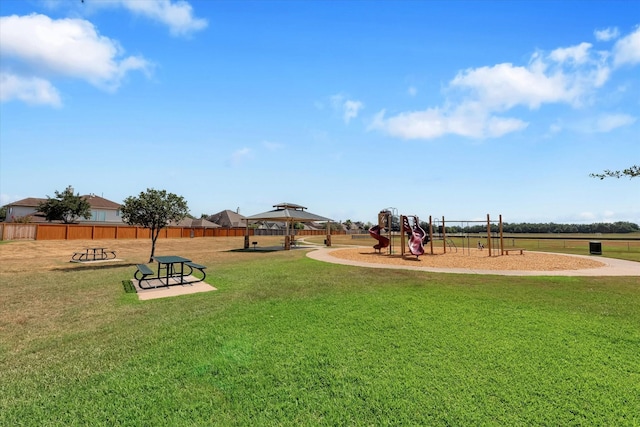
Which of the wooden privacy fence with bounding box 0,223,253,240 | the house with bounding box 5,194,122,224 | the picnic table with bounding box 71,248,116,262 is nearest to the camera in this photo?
the picnic table with bounding box 71,248,116,262

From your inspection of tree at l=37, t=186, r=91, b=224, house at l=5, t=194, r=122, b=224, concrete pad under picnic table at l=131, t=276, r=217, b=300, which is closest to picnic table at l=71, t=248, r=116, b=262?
concrete pad under picnic table at l=131, t=276, r=217, b=300

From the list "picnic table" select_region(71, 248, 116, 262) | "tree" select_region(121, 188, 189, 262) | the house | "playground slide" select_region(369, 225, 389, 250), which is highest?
the house

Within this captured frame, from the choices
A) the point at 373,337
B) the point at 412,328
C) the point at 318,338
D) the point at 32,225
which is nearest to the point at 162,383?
the point at 318,338

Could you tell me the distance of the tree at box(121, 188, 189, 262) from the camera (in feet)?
46.2

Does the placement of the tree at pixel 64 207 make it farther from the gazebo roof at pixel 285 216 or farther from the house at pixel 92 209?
the gazebo roof at pixel 285 216

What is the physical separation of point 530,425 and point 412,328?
235 cm

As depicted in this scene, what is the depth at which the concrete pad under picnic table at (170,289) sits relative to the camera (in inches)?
310

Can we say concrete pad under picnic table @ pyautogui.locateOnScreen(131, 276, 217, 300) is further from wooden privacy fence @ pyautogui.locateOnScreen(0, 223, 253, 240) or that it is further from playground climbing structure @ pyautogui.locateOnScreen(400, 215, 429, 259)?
wooden privacy fence @ pyautogui.locateOnScreen(0, 223, 253, 240)

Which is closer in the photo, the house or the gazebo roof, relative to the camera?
the gazebo roof

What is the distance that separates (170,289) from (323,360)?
6.24 metres

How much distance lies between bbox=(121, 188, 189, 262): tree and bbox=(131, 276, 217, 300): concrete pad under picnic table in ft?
17.5

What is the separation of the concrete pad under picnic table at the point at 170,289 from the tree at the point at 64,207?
4571 cm

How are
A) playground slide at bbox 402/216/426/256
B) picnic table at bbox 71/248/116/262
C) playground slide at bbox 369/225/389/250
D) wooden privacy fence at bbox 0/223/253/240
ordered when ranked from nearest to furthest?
1. picnic table at bbox 71/248/116/262
2. playground slide at bbox 402/216/426/256
3. playground slide at bbox 369/225/389/250
4. wooden privacy fence at bbox 0/223/253/240

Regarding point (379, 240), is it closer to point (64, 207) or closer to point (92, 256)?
point (92, 256)
